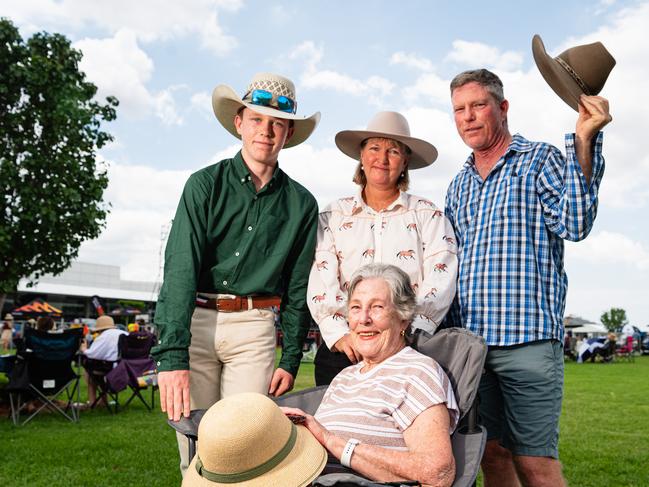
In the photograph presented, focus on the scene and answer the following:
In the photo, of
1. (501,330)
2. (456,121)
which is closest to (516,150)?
(456,121)

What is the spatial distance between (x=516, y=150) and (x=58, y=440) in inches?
246

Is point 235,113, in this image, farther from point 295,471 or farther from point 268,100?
point 295,471

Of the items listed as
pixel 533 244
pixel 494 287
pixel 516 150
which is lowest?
pixel 494 287

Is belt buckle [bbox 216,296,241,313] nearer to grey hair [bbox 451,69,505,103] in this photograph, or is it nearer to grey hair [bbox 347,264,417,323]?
grey hair [bbox 347,264,417,323]

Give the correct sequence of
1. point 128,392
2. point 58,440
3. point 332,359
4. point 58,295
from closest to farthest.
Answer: point 332,359 → point 58,440 → point 128,392 → point 58,295

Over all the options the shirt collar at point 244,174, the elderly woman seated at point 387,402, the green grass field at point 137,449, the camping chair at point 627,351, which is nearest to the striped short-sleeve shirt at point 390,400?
the elderly woman seated at point 387,402

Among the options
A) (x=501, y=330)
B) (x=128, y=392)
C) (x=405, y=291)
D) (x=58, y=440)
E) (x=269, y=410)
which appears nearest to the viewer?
(x=269, y=410)

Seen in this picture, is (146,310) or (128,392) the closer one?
(128,392)

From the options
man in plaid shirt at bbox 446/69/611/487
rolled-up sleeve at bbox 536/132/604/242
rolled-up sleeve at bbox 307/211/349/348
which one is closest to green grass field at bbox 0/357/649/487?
man in plaid shirt at bbox 446/69/611/487

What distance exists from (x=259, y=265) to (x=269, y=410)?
41.9 inches

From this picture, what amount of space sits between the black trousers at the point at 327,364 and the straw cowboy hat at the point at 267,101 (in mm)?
1127

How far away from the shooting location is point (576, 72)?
275cm

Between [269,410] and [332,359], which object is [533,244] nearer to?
[332,359]

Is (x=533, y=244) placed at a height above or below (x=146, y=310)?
above
